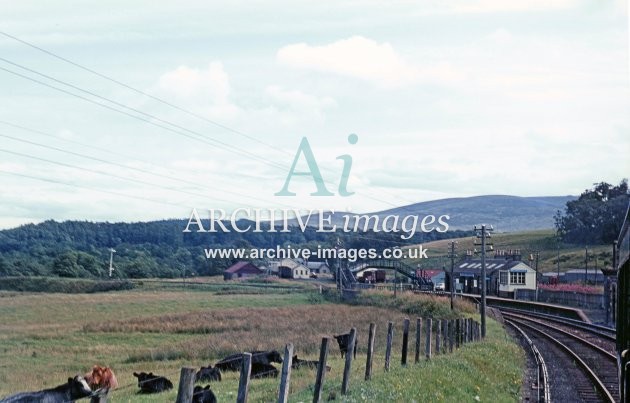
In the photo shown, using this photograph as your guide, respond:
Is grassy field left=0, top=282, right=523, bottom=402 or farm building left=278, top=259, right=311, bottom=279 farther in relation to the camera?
farm building left=278, top=259, right=311, bottom=279

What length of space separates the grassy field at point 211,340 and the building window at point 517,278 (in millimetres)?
32231

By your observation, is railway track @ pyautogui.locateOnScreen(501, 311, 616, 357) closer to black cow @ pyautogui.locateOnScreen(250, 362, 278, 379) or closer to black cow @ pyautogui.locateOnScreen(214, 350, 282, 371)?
black cow @ pyautogui.locateOnScreen(214, 350, 282, 371)

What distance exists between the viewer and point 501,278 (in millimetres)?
115625

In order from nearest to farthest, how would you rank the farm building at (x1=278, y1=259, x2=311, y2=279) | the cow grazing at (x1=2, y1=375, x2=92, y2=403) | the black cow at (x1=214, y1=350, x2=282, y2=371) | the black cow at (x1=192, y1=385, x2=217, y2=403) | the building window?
the cow grazing at (x1=2, y1=375, x2=92, y2=403) → the black cow at (x1=192, y1=385, x2=217, y2=403) → the black cow at (x1=214, y1=350, x2=282, y2=371) → the building window → the farm building at (x1=278, y1=259, x2=311, y2=279)

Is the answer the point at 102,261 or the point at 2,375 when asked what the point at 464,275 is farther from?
the point at 2,375

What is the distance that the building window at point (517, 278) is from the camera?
114m

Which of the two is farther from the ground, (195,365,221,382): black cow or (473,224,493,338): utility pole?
(473,224,493,338): utility pole

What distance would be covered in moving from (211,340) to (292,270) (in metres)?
83.4

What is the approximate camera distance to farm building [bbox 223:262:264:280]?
379 feet

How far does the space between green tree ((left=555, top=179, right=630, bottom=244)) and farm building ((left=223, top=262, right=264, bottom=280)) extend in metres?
58.5

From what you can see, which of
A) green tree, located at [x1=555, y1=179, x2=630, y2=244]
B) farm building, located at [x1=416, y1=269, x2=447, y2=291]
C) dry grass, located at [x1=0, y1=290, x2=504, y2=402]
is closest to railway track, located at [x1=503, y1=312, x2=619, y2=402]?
dry grass, located at [x1=0, y1=290, x2=504, y2=402]

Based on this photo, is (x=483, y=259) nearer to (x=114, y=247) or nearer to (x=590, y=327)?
(x=590, y=327)

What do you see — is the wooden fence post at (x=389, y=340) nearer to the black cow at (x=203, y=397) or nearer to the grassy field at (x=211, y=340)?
the grassy field at (x=211, y=340)

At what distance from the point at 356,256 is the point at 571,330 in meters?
81.9
